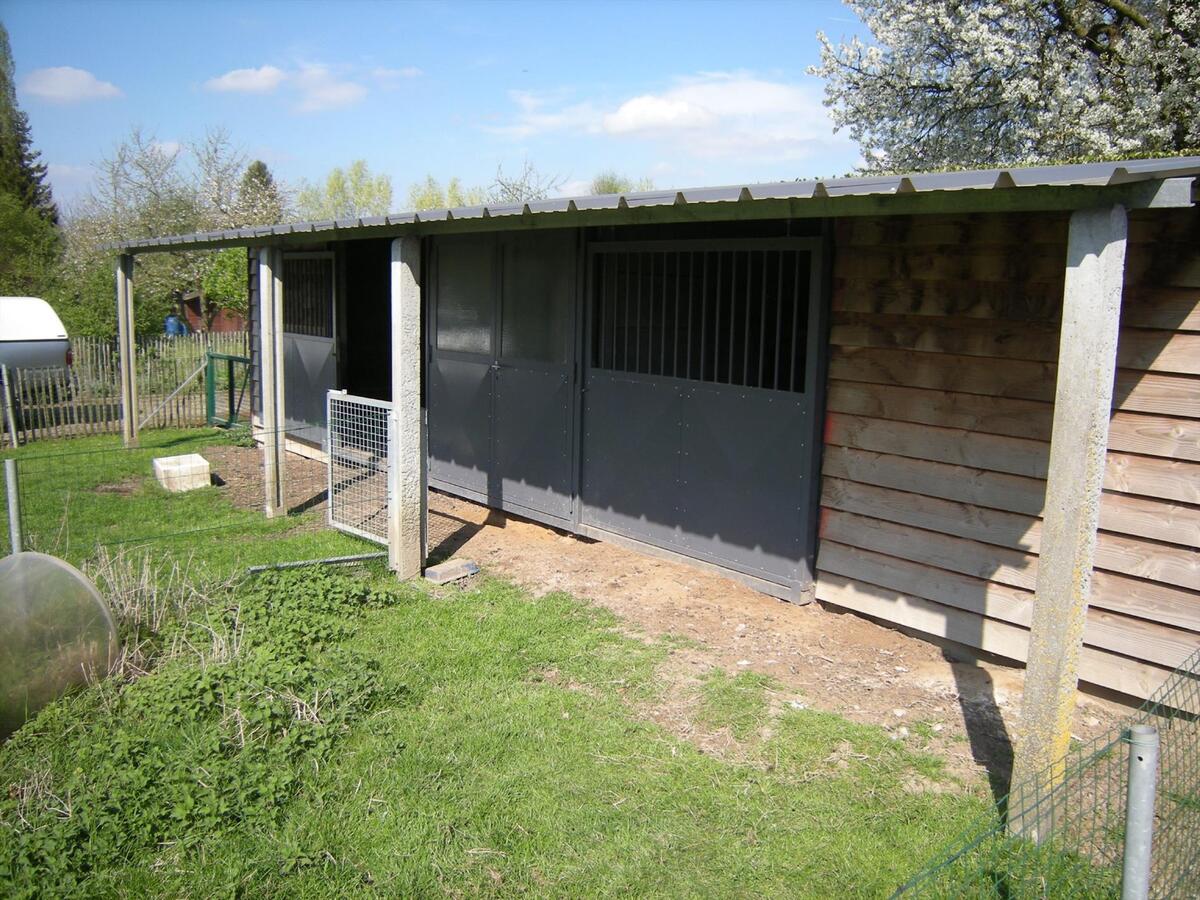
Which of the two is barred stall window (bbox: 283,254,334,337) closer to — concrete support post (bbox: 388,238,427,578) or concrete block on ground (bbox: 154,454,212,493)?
concrete block on ground (bbox: 154,454,212,493)

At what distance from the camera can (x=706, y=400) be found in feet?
21.6

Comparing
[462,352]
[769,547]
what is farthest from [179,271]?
[769,547]

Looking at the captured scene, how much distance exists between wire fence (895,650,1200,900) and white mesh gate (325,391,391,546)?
4.67 metres

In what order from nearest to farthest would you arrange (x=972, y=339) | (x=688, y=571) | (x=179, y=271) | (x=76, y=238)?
(x=972, y=339) < (x=688, y=571) < (x=179, y=271) < (x=76, y=238)

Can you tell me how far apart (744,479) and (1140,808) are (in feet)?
13.6

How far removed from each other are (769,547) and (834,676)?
1.19m

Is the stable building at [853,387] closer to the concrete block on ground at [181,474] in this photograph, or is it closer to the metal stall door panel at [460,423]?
the metal stall door panel at [460,423]

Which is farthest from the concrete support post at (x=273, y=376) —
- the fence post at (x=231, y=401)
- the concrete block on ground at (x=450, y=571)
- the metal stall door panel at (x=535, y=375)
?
the fence post at (x=231, y=401)

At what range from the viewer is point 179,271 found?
28.1 m

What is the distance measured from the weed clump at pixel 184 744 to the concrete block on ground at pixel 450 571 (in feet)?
4.16

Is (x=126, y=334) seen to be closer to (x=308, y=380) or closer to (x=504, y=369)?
(x=308, y=380)

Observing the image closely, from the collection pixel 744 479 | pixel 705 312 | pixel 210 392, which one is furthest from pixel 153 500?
pixel 744 479

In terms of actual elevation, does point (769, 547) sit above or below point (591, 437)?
below

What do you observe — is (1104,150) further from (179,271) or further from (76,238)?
(76,238)
